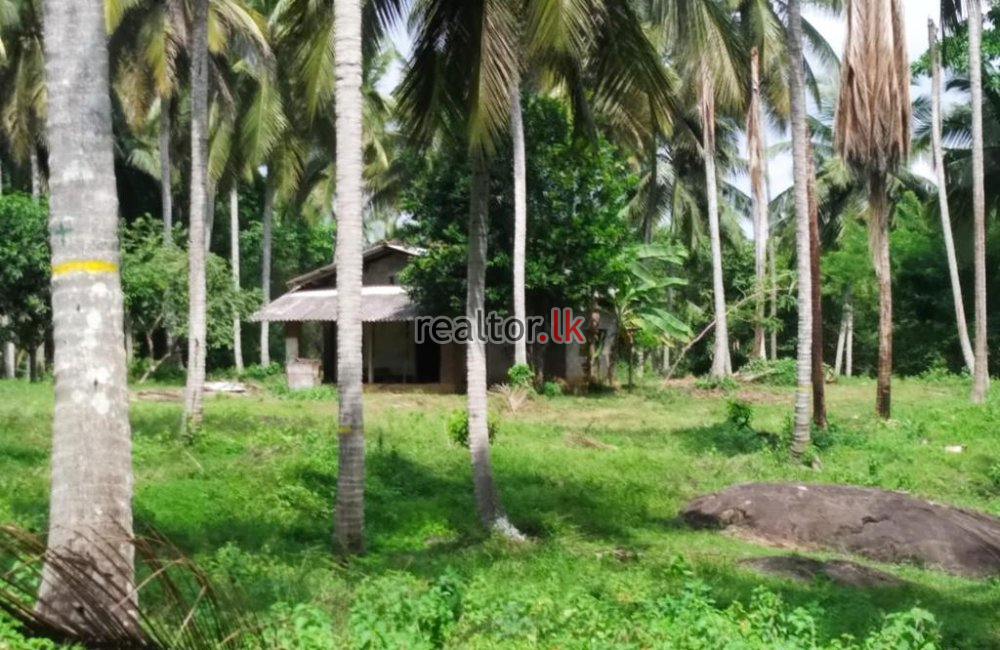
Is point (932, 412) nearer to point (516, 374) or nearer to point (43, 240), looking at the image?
point (516, 374)

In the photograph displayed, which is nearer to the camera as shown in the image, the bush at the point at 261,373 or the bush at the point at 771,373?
the bush at the point at 771,373

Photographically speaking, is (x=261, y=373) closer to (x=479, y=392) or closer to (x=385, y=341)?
(x=385, y=341)

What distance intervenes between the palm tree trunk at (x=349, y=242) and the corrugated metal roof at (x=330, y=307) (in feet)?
50.5

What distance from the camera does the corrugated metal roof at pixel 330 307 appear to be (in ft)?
80.2

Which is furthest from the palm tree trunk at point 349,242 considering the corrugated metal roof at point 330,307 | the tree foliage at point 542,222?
the corrugated metal roof at point 330,307

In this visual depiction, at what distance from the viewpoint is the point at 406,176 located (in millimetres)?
29969

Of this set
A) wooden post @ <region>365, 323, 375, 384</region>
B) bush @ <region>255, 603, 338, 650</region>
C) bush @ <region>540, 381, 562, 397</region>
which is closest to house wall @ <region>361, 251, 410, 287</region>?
wooden post @ <region>365, 323, 375, 384</region>

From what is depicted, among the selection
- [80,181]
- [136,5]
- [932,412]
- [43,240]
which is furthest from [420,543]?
[43,240]

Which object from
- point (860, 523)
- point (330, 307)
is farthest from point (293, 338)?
point (860, 523)

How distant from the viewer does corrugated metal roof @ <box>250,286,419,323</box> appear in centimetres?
2445

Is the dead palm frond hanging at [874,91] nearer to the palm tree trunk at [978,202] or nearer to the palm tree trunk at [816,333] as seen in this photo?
the palm tree trunk at [816,333]

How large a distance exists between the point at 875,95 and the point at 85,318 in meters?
14.1

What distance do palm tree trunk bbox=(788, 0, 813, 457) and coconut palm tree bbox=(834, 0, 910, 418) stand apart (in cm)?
154

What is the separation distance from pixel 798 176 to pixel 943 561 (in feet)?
20.3
